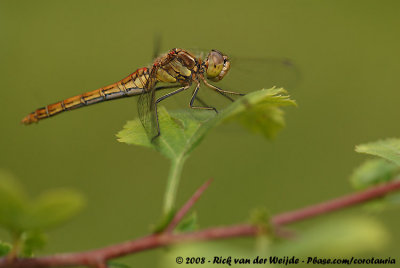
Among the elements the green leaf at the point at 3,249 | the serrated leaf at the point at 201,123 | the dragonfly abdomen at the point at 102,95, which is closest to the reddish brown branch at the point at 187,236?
the green leaf at the point at 3,249

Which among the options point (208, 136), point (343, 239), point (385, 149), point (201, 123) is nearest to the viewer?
point (343, 239)

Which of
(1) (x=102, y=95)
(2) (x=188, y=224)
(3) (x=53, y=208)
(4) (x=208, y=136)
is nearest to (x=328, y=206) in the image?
(2) (x=188, y=224)

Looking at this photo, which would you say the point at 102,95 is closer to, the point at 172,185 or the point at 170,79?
the point at 170,79

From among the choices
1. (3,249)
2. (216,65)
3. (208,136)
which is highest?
(216,65)

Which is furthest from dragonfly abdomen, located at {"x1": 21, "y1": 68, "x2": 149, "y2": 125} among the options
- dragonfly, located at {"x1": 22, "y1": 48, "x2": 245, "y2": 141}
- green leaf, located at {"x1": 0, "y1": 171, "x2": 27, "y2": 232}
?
green leaf, located at {"x1": 0, "y1": 171, "x2": 27, "y2": 232}

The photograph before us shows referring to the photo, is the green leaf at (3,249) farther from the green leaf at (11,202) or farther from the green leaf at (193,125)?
the green leaf at (193,125)

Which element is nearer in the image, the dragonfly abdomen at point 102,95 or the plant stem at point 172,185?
the plant stem at point 172,185

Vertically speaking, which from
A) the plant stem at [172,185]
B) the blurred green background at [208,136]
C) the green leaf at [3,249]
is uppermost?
the plant stem at [172,185]

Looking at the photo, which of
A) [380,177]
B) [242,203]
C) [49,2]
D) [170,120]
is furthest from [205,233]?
[49,2]
